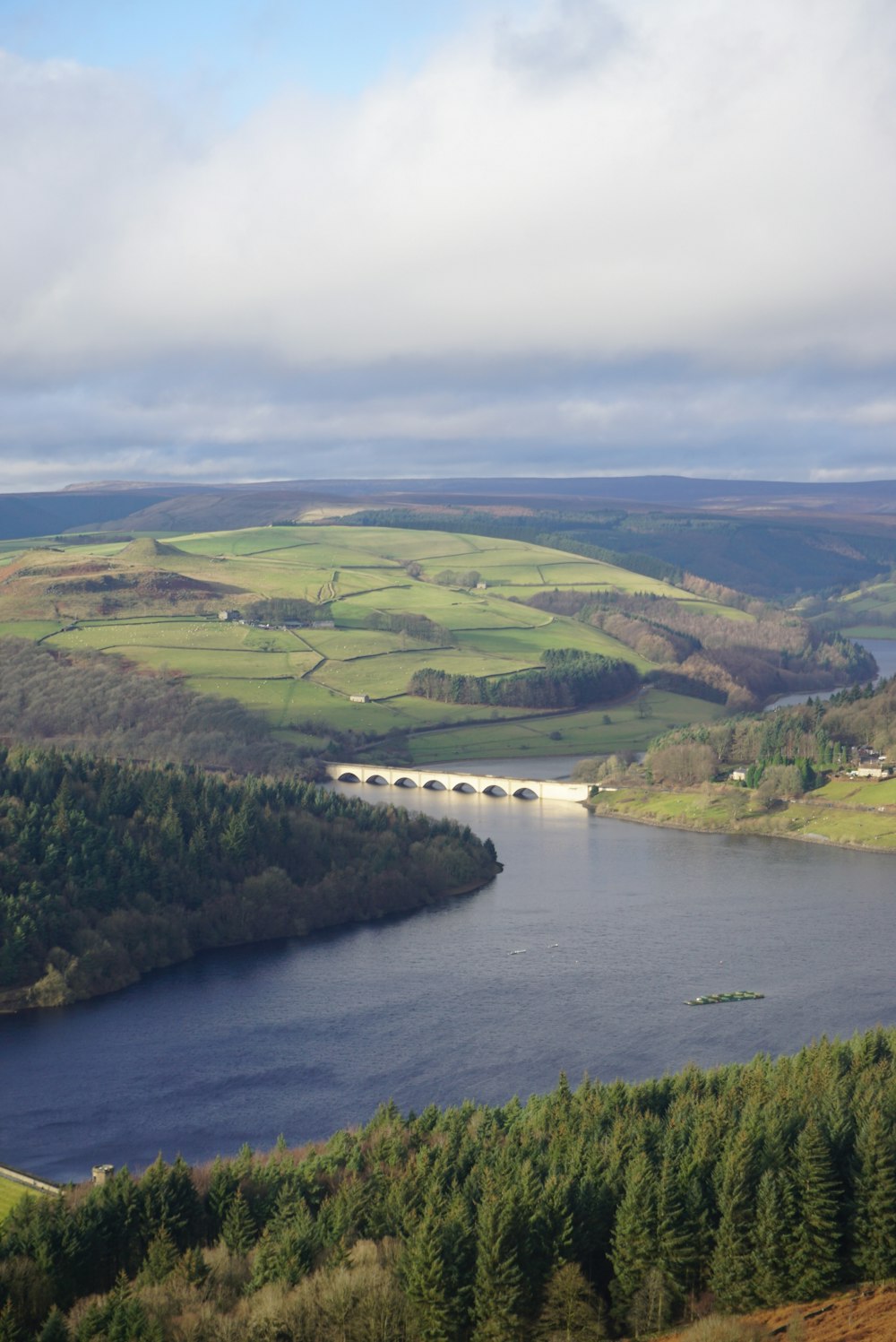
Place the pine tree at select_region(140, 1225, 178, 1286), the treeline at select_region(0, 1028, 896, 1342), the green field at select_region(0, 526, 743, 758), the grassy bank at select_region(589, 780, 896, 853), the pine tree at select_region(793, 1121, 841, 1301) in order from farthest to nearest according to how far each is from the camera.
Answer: the green field at select_region(0, 526, 743, 758) → the grassy bank at select_region(589, 780, 896, 853) → the pine tree at select_region(140, 1225, 178, 1286) → the pine tree at select_region(793, 1121, 841, 1301) → the treeline at select_region(0, 1028, 896, 1342)

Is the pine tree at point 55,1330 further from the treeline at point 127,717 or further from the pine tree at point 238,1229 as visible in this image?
the treeline at point 127,717

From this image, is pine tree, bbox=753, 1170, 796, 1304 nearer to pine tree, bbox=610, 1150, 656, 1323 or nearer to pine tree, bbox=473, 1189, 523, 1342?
pine tree, bbox=610, 1150, 656, 1323

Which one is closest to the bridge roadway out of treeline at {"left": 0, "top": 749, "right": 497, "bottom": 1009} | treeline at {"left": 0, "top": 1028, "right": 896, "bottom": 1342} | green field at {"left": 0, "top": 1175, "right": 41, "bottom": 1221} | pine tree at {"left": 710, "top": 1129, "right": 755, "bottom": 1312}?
treeline at {"left": 0, "top": 749, "right": 497, "bottom": 1009}

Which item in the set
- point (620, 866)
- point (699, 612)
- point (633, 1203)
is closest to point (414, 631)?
point (699, 612)

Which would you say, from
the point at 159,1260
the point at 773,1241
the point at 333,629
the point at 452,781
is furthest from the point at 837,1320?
the point at 333,629

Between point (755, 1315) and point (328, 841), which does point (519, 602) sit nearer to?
point (328, 841)

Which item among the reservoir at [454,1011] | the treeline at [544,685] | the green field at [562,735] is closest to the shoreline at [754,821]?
the reservoir at [454,1011]
